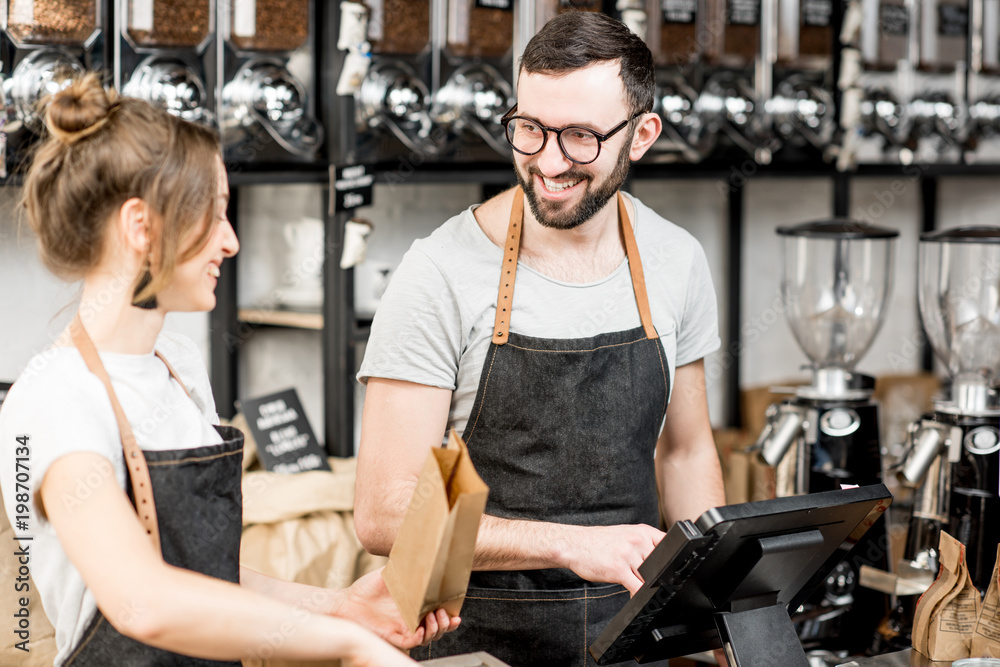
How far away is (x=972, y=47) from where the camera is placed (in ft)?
10.6

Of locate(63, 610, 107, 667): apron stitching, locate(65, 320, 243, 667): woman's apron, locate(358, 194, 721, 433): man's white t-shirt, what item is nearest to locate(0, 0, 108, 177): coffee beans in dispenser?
locate(358, 194, 721, 433): man's white t-shirt

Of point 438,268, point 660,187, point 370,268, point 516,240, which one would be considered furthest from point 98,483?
point 660,187

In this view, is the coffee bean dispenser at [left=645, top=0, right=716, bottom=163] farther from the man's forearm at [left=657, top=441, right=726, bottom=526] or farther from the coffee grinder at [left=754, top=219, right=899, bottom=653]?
the man's forearm at [left=657, top=441, right=726, bottom=526]

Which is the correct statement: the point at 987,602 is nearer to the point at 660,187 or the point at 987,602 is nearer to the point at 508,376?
the point at 508,376

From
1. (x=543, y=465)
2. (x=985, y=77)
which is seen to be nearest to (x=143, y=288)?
(x=543, y=465)

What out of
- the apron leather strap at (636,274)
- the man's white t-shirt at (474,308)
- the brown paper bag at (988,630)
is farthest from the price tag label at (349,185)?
the brown paper bag at (988,630)

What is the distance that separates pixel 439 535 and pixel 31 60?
137 centimetres

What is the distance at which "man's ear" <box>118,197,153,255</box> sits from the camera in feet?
3.32

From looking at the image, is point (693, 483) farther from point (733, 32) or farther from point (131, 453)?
point (733, 32)

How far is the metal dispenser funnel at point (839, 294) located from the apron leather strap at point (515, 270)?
81 centimetres

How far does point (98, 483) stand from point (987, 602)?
1.25 meters

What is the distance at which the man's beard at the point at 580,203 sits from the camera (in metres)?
1.56

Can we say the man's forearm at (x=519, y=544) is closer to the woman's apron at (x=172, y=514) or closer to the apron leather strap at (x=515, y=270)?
the apron leather strap at (x=515, y=270)

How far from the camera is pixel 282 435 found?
2.43 meters
